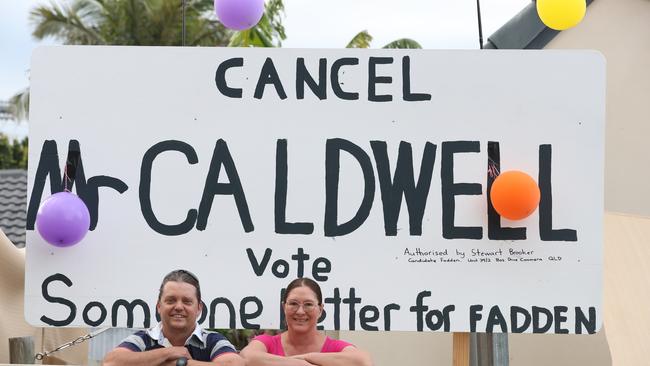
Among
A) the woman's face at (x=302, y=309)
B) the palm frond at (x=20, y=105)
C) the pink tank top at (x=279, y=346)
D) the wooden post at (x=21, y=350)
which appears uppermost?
the palm frond at (x=20, y=105)

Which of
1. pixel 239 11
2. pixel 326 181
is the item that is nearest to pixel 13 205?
pixel 239 11

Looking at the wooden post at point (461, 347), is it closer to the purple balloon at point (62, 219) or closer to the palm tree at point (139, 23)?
the purple balloon at point (62, 219)

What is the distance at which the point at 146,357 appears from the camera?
4555 mm

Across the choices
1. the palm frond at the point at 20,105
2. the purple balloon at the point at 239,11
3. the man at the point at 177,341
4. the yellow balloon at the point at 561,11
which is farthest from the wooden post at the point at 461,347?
the palm frond at the point at 20,105

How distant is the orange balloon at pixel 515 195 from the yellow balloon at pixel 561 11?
1.13 m

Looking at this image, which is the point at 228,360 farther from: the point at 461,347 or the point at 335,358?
the point at 461,347

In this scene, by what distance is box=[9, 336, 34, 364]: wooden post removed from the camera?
5.91 m

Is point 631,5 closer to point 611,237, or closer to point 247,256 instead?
point 611,237

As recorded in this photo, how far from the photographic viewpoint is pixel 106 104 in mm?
5219

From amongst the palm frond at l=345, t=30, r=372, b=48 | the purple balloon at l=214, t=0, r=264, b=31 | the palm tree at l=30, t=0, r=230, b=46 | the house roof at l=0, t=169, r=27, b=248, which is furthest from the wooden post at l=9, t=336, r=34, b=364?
the palm tree at l=30, t=0, r=230, b=46

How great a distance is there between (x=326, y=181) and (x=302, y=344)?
2.49ft

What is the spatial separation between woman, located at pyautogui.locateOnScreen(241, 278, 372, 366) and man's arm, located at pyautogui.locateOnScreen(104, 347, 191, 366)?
13.0 inches

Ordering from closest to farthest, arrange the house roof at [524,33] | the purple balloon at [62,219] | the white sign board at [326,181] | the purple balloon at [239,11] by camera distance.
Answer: the purple balloon at [62,219], the white sign board at [326,181], the purple balloon at [239,11], the house roof at [524,33]

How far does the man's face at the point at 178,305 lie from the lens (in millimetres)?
4559
